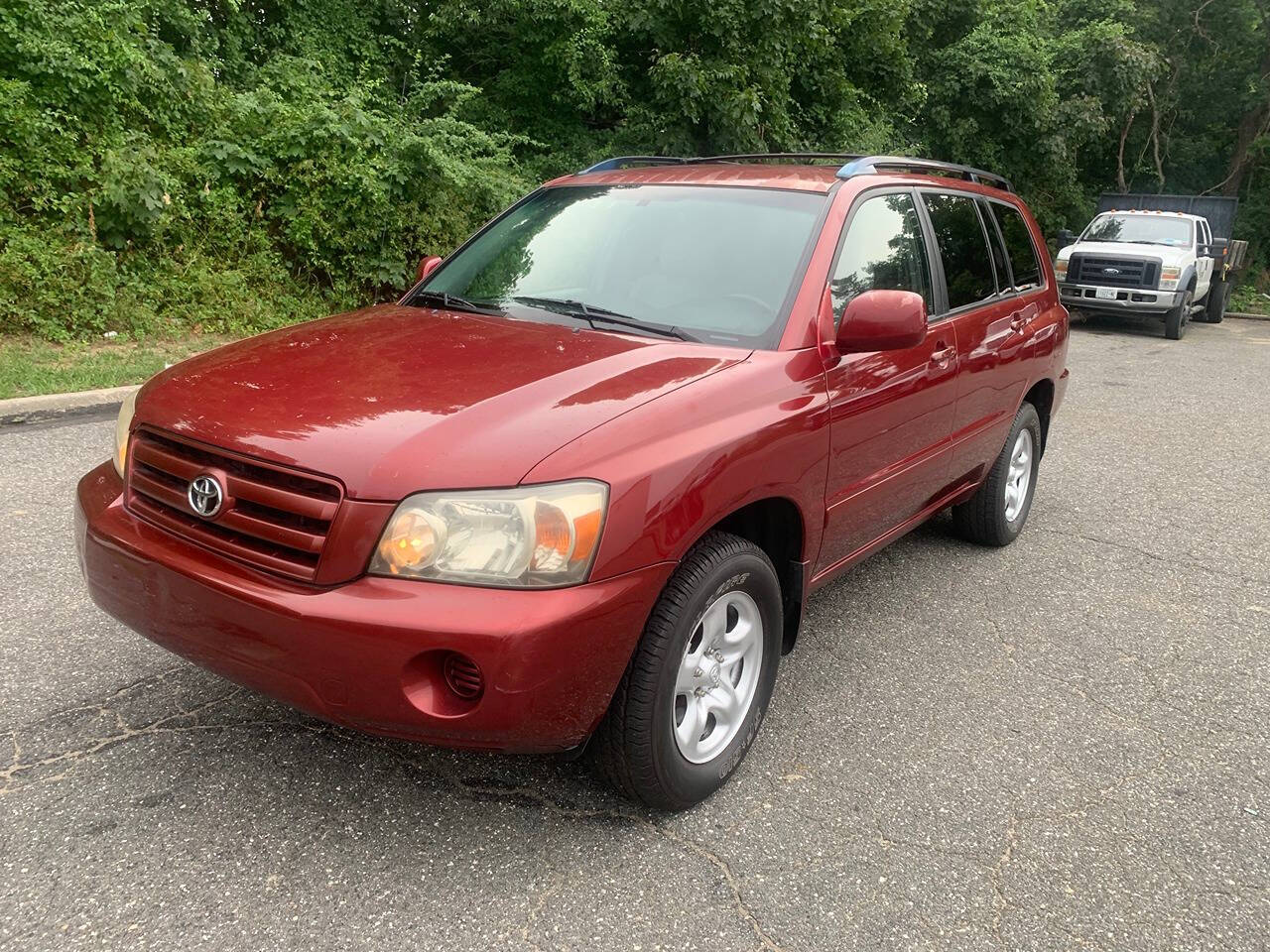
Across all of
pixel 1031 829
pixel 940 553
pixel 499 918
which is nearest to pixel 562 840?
pixel 499 918

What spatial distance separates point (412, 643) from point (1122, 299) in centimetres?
1616

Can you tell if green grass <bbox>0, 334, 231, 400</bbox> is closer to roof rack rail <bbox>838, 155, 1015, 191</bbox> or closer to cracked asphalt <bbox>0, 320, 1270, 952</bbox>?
cracked asphalt <bbox>0, 320, 1270, 952</bbox>

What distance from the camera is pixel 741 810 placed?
2697 mm

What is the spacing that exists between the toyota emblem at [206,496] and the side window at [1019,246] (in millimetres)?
3757

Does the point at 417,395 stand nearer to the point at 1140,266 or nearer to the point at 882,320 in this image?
the point at 882,320

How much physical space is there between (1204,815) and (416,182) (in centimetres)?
912

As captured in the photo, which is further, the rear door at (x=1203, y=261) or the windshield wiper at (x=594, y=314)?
the rear door at (x=1203, y=261)

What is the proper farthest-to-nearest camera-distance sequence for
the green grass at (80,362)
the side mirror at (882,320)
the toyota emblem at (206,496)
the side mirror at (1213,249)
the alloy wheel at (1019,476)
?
the side mirror at (1213,249), the green grass at (80,362), the alloy wheel at (1019,476), the side mirror at (882,320), the toyota emblem at (206,496)

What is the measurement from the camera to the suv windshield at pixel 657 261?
3.09 meters

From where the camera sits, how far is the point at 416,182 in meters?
10.0

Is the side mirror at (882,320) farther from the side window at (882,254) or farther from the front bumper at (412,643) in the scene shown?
the front bumper at (412,643)

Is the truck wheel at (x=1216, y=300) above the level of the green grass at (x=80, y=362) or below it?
below

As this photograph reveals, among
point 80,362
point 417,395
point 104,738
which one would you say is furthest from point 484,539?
point 80,362

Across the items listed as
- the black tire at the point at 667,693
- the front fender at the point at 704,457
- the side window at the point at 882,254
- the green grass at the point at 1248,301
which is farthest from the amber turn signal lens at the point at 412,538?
the green grass at the point at 1248,301
